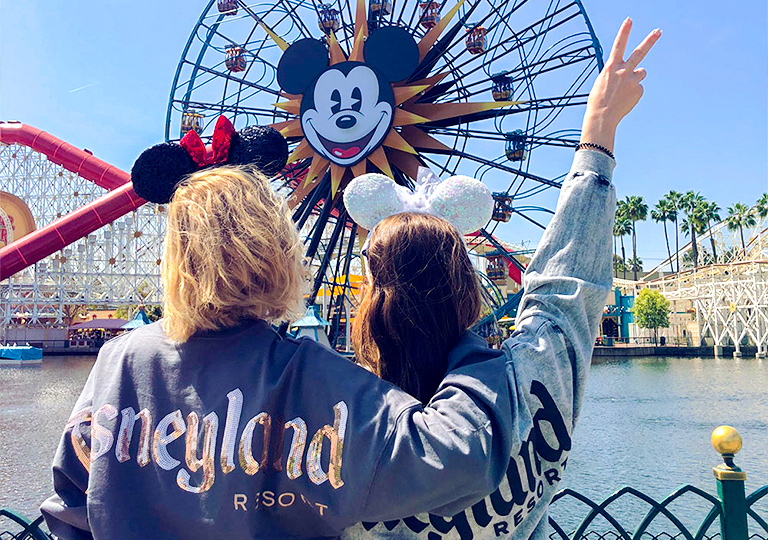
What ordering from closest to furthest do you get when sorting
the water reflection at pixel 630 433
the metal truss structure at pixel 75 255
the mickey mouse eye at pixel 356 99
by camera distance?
the water reflection at pixel 630 433, the mickey mouse eye at pixel 356 99, the metal truss structure at pixel 75 255

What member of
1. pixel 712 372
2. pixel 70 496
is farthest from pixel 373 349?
pixel 712 372

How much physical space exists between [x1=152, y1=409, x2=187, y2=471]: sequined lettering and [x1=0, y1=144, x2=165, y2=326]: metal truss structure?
35.9m

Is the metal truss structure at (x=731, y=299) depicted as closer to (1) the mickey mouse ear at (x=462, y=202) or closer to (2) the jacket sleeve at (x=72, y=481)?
(1) the mickey mouse ear at (x=462, y=202)

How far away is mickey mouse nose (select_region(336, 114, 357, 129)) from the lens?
13266 millimetres

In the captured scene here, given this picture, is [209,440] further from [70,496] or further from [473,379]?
[473,379]

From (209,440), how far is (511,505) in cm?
52

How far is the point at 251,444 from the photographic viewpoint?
104cm

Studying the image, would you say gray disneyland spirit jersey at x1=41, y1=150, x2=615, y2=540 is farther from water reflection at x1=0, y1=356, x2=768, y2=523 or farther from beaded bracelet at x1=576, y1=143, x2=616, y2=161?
water reflection at x1=0, y1=356, x2=768, y2=523

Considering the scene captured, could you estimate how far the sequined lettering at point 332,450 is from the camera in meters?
0.98

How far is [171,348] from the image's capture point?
114 cm

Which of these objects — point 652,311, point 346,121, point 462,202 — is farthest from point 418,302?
point 652,311

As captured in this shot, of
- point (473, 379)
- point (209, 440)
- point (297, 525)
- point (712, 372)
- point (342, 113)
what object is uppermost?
point (342, 113)

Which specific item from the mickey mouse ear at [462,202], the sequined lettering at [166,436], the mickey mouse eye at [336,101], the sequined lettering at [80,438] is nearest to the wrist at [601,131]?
the mickey mouse ear at [462,202]

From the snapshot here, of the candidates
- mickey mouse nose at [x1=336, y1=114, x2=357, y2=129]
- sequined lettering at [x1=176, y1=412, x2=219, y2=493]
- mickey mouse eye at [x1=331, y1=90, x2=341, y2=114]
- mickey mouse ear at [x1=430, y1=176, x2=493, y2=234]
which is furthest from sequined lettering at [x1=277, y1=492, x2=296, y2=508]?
mickey mouse eye at [x1=331, y1=90, x2=341, y2=114]
